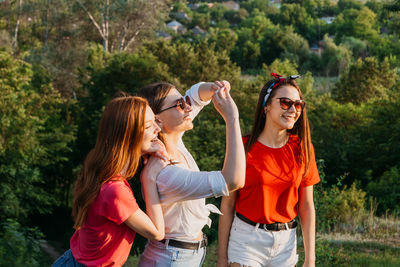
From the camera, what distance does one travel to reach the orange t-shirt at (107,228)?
6.43 ft

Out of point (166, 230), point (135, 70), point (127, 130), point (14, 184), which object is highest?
point (135, 70)

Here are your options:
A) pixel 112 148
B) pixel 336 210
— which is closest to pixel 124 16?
pixel 336 210

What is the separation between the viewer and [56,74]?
114 feet

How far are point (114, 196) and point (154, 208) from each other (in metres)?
0.21

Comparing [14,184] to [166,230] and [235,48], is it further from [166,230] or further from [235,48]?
[235,48]

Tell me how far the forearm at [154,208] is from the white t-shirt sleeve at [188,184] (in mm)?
32

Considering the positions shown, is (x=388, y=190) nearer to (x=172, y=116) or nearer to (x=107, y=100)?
(x=107, y=100)

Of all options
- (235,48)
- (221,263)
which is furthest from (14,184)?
(235,48)

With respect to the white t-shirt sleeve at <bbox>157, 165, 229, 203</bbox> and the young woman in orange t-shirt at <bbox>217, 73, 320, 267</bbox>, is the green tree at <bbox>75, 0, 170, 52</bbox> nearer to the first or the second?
the young woman in orange t-shirt at <bbox>217, 73, 320, 267</bbox>

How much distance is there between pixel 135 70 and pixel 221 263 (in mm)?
21524

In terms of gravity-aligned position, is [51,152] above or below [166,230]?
below

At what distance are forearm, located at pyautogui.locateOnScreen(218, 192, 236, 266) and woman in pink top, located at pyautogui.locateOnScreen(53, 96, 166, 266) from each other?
70 centimetres

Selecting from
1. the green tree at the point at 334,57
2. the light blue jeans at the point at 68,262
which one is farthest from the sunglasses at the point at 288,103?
the green tree at the point at 334,57

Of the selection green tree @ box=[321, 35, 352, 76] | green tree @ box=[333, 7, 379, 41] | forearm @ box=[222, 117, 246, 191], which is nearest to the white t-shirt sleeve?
A: forearm @ box=[222, 117, 246, 191]
